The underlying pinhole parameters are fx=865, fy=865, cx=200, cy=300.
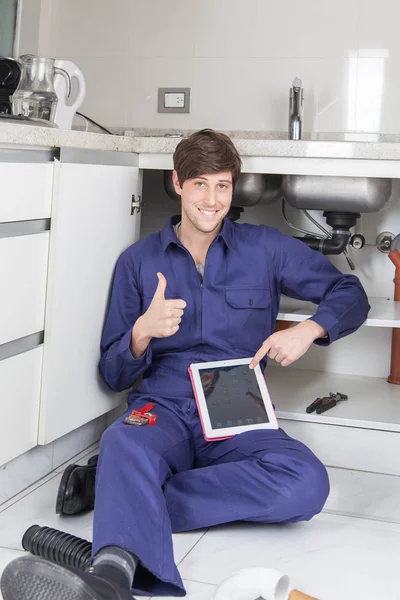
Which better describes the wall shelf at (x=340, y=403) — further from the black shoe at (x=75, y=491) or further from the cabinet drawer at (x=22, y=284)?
the cabinet drawer at (x=22, y=284)

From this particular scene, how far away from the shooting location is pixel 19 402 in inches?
76.6

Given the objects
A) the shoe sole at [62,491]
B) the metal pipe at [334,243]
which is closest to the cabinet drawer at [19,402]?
the shoe sole at [62,491]

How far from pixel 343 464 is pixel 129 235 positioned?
0.87m

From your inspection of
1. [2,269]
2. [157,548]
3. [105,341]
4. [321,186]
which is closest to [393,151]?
[321,186]

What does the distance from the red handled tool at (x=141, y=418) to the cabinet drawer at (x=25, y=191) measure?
0.50 meters

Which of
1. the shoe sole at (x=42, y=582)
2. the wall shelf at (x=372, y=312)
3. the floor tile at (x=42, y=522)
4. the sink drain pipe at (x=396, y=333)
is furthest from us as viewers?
the sink drain pipe at (x=396, y=333)

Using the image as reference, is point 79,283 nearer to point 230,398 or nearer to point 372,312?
point 230,398

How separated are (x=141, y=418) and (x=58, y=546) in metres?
0.39

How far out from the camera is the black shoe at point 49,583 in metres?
1.36

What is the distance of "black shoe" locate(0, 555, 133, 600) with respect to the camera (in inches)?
53.4

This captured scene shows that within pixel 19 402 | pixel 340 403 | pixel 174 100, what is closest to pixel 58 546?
pixel 19 402

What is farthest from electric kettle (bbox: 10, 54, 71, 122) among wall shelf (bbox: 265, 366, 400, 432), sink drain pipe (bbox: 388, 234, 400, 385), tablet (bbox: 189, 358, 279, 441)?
sink drain pipe (bbox: 388, 234, 400, 385)

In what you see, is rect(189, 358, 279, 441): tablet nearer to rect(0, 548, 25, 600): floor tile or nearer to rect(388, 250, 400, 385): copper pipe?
rect(0, 548, 25, 600): floor tile

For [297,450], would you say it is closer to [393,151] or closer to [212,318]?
[212,318]
